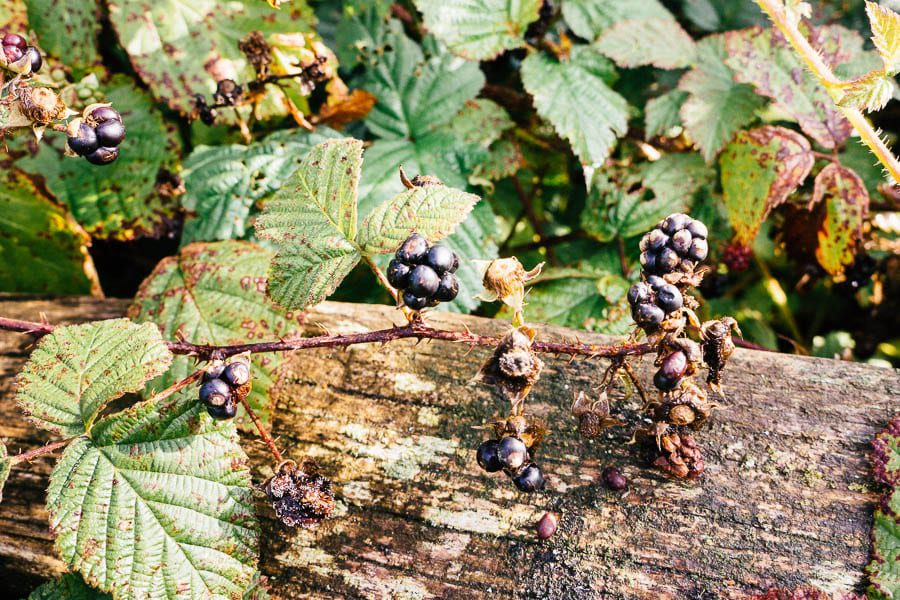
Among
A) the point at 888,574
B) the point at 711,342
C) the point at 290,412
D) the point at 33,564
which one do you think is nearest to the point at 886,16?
the point at 711,342

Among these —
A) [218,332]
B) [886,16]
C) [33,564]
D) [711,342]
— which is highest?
[886,16]

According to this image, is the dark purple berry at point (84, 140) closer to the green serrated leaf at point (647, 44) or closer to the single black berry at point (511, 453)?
the single black berry at point (511, 453)

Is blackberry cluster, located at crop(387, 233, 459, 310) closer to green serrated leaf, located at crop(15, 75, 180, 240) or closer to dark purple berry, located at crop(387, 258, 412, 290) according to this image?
dark purple berry, located at crop(387, 258, 412, 290)

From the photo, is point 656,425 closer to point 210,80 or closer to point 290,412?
point 290,412

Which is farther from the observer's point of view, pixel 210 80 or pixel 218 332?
pixel 210 80

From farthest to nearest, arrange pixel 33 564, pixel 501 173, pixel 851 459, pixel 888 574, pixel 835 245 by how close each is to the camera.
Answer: pixel 501 173, pixel 835 245, pixel 33 564, pixel 851 459, pixel 888 574

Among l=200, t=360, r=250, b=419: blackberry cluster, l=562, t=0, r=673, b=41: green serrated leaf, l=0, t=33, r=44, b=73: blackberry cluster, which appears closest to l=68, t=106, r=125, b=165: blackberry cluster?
l=0, t=33, r=44, b=73: blackberry cluster
